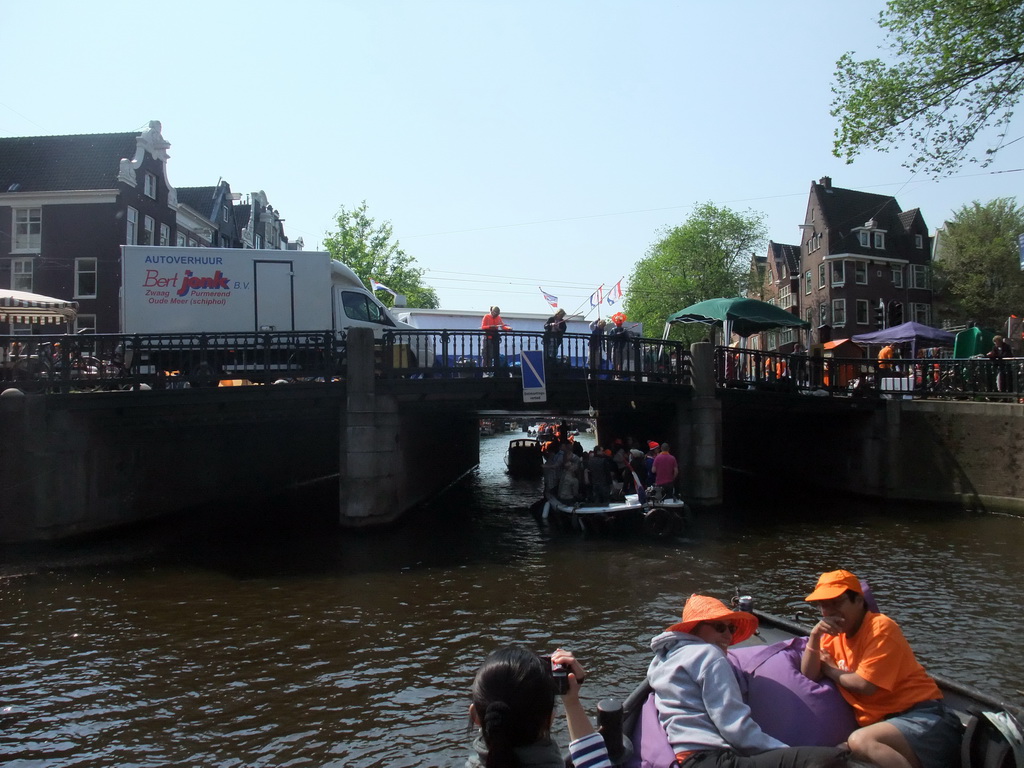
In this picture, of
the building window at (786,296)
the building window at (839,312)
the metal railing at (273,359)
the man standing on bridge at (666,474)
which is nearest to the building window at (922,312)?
→ the building window at (839,312)

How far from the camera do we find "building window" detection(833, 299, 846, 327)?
2035 inches

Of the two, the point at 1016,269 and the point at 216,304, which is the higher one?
the point at 1016,269

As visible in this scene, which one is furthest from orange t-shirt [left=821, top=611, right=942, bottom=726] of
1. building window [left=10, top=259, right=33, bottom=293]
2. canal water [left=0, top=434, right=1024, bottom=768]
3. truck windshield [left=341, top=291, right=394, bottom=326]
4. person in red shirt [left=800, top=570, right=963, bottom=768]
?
building window [left=10, top=259, right=33, bottom=293]

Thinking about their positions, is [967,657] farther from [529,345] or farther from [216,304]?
[216,304]

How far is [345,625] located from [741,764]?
7.68m

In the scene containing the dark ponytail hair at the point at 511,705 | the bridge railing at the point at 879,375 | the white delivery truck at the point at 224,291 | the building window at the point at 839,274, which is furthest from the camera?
the building window at the point at 839,274

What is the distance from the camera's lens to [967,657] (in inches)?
361

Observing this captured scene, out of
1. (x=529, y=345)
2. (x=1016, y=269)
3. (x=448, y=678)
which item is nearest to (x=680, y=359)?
(x=529, y=345)

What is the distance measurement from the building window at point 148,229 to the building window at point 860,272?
4031 centimetres

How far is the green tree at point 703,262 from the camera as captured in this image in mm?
61750

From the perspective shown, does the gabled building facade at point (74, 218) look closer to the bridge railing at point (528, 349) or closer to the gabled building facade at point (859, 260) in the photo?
the bridge railing at point (528, 349)

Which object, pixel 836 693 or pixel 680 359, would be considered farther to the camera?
pixel 680 359

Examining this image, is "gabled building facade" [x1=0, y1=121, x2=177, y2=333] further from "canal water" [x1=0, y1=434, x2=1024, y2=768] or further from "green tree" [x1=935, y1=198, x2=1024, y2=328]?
"green tree" [x1=935, y1=198, x2=1024, y2=328]

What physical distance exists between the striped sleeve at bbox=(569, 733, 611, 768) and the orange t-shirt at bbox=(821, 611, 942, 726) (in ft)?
6.07
